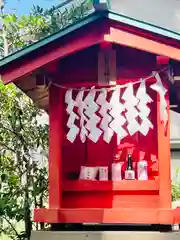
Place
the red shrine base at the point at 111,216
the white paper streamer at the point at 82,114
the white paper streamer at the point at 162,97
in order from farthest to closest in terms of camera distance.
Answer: the white paper streamer at the point at 82,114 < the white paper streamer at the point at 162,97 < the red shrine base at the point at 111,216

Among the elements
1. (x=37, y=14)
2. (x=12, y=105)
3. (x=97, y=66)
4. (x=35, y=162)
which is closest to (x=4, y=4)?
(x=37, y=14)

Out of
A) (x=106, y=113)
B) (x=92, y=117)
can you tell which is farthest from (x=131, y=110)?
(x=92, y=117)

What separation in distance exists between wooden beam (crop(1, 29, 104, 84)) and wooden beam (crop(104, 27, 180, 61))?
0.10 meters

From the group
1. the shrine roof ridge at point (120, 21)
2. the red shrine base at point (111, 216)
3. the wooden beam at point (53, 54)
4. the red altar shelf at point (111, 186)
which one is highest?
the shrine roof ridge at point (120, 21)

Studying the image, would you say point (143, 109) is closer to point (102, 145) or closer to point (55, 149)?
point (102, 145)

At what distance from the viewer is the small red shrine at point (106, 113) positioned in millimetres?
3436

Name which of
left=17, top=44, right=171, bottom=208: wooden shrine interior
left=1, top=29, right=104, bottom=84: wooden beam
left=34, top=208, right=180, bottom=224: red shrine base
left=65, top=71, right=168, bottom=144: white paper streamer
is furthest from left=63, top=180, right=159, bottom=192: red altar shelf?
left=1, top=29, right=104, bottom=84: wooden beam

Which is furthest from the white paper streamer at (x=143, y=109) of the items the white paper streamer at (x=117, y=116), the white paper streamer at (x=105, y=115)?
the white paper streamer at (x=105, y=115)

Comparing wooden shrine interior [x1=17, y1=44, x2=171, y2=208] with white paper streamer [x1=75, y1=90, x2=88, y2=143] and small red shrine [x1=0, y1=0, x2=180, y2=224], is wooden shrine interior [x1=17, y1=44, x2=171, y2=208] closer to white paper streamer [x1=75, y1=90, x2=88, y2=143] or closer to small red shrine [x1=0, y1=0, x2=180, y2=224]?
small red shrine [x1=0, y1=0, x2=180, y2=224]

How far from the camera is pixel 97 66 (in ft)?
12.5

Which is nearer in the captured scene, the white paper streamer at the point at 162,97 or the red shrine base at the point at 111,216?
the red shrine base at the point at 111,216

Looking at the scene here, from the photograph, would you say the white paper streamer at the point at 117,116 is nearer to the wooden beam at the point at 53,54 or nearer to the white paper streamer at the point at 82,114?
the white paper streamer at the point at 82,114

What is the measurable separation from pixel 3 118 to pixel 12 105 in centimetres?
18

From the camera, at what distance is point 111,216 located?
3457 millimetres
